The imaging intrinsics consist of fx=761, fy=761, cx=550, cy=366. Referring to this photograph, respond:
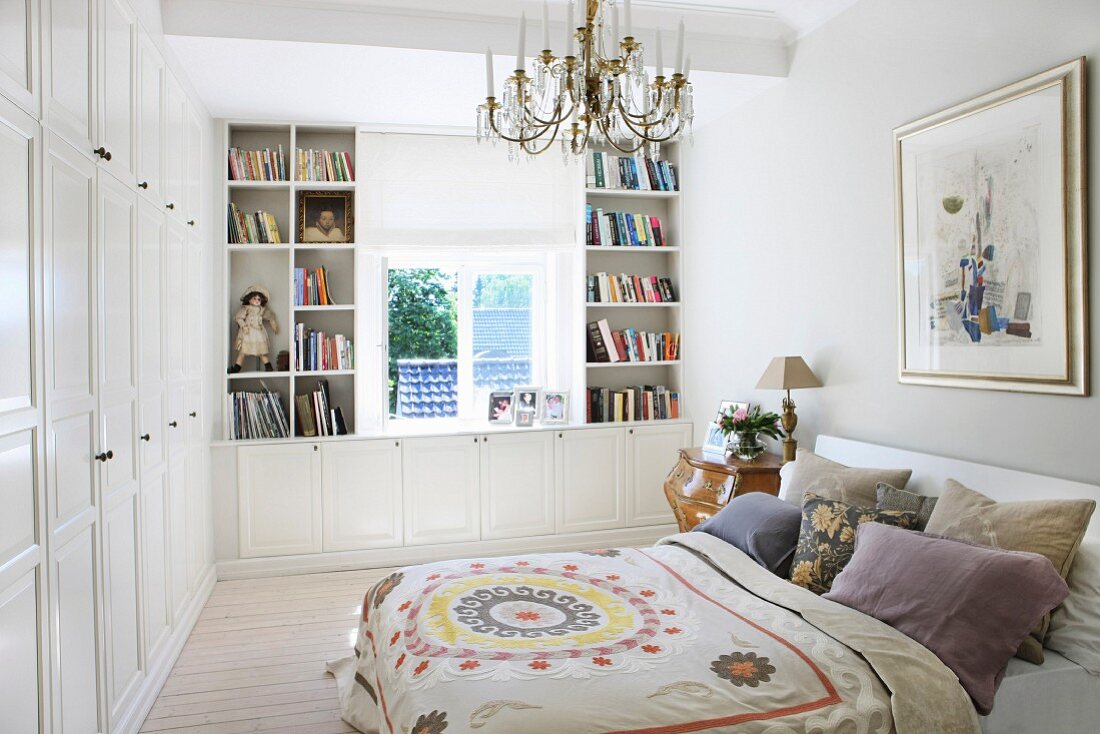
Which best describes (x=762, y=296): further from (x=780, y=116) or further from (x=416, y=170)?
(x=416, y=170)

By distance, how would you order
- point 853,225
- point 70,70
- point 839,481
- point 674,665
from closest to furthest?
1. point 674,665
2. point 70,70
3. point 839,481
4. point 853,225

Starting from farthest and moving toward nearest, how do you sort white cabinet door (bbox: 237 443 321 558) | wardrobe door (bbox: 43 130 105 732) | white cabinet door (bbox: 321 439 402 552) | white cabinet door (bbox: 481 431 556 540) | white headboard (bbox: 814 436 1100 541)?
white cabinet door (bbox: 481 431 556 540)
white cabinet door (bbox: 321 439 402 552)
white cabinet door (bbox: 237 443 321 558)
white headboard (bbox: 814 436 1100 541)
wardrobe door (bbox: 43 130 105 732)

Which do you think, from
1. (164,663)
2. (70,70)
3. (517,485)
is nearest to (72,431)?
(70,70)

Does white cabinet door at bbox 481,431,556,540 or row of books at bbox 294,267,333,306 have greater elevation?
row of books at bbox 294,267,333,306

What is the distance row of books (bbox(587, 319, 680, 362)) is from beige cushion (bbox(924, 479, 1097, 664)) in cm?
281

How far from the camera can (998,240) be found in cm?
262

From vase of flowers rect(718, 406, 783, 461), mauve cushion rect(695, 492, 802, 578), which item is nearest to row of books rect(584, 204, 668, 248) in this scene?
vase of flowers rect(718, 406, 783, 461)

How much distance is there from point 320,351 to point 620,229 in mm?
2068

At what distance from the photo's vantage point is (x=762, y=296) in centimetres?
417

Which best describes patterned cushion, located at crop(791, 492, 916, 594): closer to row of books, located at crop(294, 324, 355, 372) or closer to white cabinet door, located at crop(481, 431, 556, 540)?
white cabinet door, located at crop(481, 431, 556, 540)

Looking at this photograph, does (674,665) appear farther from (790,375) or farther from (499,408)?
(499,408)

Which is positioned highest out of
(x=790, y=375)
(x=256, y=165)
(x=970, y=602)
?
(x=256, y=165)

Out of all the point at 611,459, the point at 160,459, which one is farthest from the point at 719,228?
the point at 160,459

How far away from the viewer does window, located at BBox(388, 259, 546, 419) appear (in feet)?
16.3
